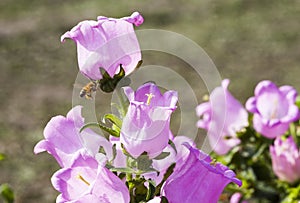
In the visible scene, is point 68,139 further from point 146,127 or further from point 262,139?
point 262,139

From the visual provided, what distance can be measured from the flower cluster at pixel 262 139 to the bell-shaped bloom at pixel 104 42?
56 centimetres

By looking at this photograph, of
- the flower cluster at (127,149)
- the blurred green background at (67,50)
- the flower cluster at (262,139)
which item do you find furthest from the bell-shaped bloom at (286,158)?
the blurred green background at (67,50)

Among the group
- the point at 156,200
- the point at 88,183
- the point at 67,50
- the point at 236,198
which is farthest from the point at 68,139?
the point at 67,50

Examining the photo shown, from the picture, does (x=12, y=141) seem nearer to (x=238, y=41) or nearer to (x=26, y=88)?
(x=26, y=88)

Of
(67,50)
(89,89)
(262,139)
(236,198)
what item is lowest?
(236,198)

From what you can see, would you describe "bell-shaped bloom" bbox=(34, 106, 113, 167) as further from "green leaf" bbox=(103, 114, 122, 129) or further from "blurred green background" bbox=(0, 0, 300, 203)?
"blurred green background" bbox=(0, 0, 300, 203)

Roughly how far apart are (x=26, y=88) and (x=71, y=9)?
1368 mm

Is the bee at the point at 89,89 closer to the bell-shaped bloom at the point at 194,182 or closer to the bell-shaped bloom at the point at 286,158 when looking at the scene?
the bell-shaped bloom at the point at 194,182

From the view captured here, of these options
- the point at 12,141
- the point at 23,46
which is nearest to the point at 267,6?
the point at 23,46

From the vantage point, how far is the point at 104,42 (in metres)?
0.98

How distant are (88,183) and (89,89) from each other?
127mm

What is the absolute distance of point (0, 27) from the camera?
197 inches

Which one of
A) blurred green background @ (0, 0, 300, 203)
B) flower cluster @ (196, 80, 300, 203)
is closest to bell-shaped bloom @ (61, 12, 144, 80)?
flower cluster @ (196, 80, 300, 203)

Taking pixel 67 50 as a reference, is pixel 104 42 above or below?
below
